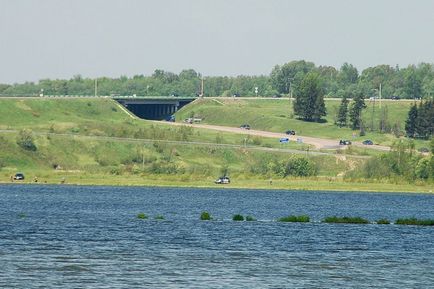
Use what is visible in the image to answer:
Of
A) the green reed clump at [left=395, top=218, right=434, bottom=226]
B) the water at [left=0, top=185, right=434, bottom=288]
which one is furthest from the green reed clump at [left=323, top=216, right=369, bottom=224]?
the green reed clump at [left=395, top=218, right=434, bottom=226]

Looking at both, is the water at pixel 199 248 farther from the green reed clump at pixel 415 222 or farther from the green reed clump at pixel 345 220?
the green reed clump at pixel 415 222

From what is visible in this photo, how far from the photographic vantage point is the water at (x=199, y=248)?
71438 mm

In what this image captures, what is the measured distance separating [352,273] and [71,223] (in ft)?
138

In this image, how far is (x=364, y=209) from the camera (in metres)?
152

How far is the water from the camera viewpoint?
71438 mm

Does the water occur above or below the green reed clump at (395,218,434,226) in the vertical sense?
above

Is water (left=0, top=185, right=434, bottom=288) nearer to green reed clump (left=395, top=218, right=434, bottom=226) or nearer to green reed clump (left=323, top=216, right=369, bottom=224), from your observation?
green reed clump (left=323, top=216, right=369, bottom=224)

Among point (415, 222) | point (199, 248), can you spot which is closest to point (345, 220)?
point (415, 222)

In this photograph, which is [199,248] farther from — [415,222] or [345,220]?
[415,222]

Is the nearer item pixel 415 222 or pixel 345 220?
pixel 345 220

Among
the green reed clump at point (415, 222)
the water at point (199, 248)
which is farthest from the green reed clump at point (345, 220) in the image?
the green reed clump at point (415, 222)

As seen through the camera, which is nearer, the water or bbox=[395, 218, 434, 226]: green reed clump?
the water

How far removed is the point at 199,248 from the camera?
3514 inches

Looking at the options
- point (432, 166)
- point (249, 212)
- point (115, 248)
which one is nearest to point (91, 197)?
point (249, 212)
